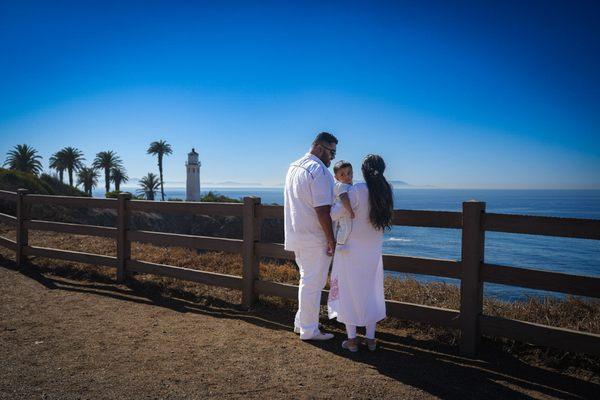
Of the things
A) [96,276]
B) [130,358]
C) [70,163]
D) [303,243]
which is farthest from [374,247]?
[70,163]

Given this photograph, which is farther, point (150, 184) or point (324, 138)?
point (150, 184)

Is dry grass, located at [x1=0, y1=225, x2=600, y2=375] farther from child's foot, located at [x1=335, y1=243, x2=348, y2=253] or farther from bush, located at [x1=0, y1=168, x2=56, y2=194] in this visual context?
bush, located at [x1=0, y1=168, x2=56, y2=194]

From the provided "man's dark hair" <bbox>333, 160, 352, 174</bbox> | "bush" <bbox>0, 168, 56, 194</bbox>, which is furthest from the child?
"bush" <bbox>0, 168, 56, 194</bbox>

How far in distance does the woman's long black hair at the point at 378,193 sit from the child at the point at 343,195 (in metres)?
0.23

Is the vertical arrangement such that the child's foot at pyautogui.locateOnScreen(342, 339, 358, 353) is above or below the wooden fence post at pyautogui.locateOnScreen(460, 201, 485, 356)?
below

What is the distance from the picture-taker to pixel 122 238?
23.9 feet

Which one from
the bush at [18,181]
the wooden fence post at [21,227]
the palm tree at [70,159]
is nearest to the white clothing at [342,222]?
the wooden fence post at [21,227]

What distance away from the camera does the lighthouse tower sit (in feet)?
252

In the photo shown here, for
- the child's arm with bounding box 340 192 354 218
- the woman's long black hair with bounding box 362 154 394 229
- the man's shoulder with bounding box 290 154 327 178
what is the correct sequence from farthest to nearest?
the man's shoulder with bounding box 290 154 327 178 < the child's arm with bounding box 340 192 354 218 < the woman's long black hair with bounding box 362 154 394 229

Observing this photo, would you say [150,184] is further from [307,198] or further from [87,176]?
[307,198]

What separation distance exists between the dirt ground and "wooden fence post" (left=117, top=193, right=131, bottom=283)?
1445 millimetres

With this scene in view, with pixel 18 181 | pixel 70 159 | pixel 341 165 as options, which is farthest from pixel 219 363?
pixel 70 159

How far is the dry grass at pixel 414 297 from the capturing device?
14.5 feet

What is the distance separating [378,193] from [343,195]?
34cm
